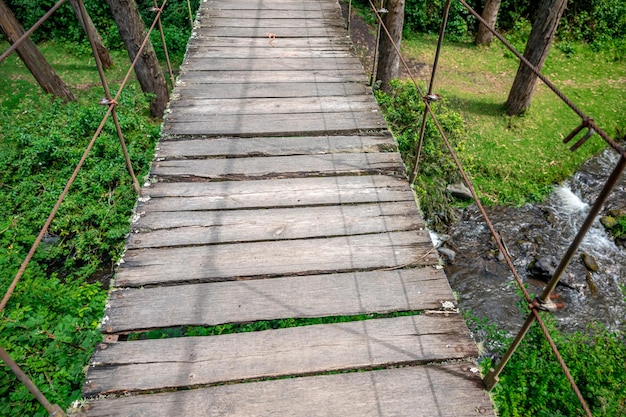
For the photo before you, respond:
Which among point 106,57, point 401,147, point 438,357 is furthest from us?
point 106,57

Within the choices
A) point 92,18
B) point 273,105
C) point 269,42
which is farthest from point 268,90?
point 92,18

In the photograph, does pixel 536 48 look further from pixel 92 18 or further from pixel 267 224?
pixel 92 18

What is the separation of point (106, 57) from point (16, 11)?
382 centimetres

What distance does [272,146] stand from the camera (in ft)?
10.5

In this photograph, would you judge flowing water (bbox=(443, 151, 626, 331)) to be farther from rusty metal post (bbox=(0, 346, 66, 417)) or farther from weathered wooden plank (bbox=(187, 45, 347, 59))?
rusty metal post (bbox=(0, 346, 66, 417))

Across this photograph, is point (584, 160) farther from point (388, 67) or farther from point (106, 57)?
point (106, 57)

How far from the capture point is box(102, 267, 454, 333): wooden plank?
211 cm

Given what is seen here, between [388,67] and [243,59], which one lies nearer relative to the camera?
[243,59]

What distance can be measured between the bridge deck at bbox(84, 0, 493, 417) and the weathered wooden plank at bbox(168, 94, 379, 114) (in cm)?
2

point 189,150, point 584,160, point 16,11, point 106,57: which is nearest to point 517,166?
point 584,160

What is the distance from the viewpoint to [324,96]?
12.3ft

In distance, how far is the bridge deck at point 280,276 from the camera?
185 cm

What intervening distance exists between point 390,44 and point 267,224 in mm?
5556

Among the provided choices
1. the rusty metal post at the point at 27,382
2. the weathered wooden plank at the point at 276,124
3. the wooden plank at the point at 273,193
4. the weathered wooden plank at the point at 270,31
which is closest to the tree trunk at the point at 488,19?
the weathered wooden plank at the point at 270,31
